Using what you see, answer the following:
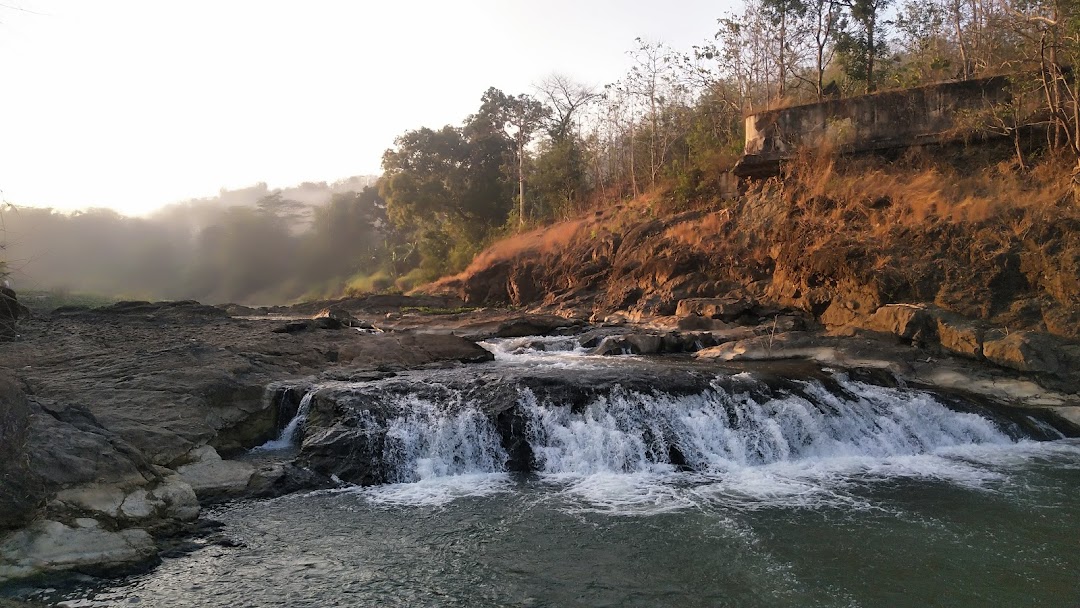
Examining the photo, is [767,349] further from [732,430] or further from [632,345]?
[732,430]

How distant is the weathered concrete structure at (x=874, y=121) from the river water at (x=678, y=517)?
36.2 feet

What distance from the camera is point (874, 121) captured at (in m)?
20.3

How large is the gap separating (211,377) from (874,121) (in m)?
19.6

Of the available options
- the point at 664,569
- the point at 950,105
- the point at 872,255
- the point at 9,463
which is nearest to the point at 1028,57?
the point at 950,105

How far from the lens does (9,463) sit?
6.48 meters

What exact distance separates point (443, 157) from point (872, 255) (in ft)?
99.0

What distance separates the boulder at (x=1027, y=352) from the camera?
1223cm

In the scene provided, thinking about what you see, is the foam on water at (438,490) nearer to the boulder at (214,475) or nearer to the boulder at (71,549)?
the boulder at (214,475)

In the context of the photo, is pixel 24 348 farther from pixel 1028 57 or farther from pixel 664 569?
pixel 1028 57

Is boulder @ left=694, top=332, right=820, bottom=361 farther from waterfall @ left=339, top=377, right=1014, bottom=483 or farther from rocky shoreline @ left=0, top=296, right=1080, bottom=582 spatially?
waterfall @ left=339, top=377, right=1014, bottom=483

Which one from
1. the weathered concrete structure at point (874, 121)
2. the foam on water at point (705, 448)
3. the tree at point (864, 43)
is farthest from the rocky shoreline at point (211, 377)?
the tree at point (864, 43)

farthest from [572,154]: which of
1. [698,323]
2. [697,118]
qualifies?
[698,323]

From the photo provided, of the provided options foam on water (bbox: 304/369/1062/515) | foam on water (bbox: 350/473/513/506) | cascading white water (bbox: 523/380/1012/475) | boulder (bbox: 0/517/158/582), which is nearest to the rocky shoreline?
boulder (bbox: 0/517/158/582)

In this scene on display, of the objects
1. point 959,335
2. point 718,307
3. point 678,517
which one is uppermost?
point 718,307
